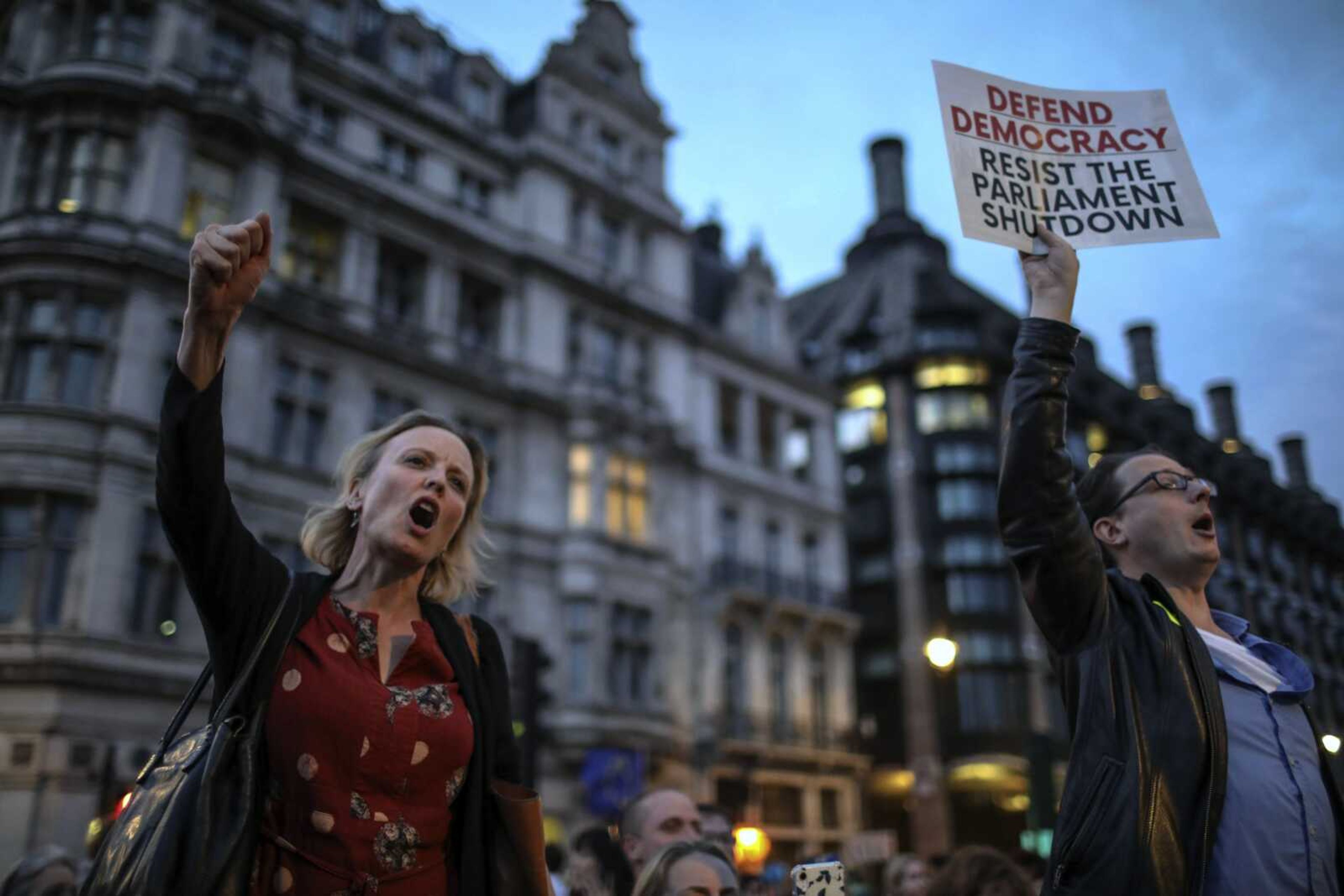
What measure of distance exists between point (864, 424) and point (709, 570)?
18317mm

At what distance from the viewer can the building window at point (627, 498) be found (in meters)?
27.0

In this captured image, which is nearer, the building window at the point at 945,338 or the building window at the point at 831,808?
the building window at the point at 831,808

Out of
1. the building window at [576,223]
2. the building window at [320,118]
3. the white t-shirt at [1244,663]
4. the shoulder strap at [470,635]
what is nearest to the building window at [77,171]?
the building window at [320,118]

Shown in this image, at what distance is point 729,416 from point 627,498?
6871 mm

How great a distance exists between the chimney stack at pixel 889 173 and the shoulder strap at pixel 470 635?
54.1 m

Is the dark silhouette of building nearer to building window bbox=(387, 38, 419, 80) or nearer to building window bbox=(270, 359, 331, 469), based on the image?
building window bbox=(387, 38, 419, 80)

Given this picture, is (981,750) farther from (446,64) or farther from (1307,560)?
(446,64)

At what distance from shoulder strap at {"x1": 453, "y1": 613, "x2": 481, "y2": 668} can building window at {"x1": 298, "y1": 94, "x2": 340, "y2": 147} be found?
77.0 ft

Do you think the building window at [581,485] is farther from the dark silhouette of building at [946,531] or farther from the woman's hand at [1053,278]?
the woman's hand at [1053,278]

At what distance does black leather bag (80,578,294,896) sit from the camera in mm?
2258

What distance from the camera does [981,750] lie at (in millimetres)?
38156

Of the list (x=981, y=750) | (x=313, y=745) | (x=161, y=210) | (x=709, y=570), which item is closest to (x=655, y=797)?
(x=313, y=745)

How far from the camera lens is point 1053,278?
3.26 meters

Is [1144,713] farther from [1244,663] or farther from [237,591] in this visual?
[237,591]
